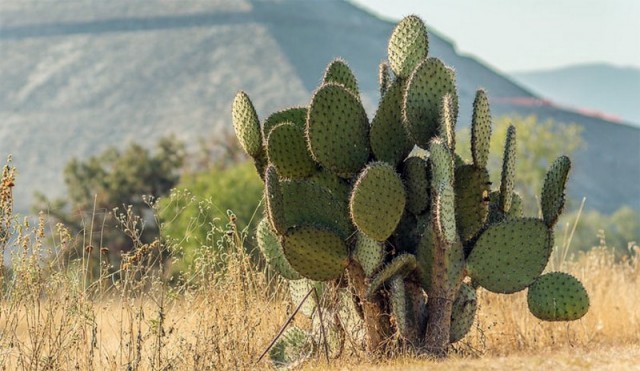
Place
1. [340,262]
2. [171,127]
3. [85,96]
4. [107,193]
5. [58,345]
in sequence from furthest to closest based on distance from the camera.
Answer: [85,96], [171,127], [107,193], [340,262], [58,345]

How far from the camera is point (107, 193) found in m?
35.1

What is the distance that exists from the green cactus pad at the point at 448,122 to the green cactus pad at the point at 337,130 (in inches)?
23.0

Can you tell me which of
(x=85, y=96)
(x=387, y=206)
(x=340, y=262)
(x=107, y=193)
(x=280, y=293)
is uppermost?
(x=387, y=206)

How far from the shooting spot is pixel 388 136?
8.15m

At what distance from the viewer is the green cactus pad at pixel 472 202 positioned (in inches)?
316

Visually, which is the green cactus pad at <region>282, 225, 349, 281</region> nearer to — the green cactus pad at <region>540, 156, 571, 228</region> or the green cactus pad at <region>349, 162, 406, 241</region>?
the green cactus pad at <region>349, 162, 406, 241</region>

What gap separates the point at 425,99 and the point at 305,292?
5.59 feet

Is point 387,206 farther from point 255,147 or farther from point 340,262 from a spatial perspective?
point 255,147

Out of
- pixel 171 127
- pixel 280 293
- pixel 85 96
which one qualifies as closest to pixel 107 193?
pixel 280 293

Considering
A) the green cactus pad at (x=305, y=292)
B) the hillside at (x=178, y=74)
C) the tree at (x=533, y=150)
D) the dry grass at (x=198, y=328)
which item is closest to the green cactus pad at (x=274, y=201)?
the dry grass at (x=198, y=328)

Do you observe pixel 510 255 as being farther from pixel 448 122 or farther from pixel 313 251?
pixel 313 251

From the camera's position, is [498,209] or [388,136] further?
[498,209]

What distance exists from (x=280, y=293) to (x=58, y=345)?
2261 mm

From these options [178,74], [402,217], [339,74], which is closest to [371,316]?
[402,217]
